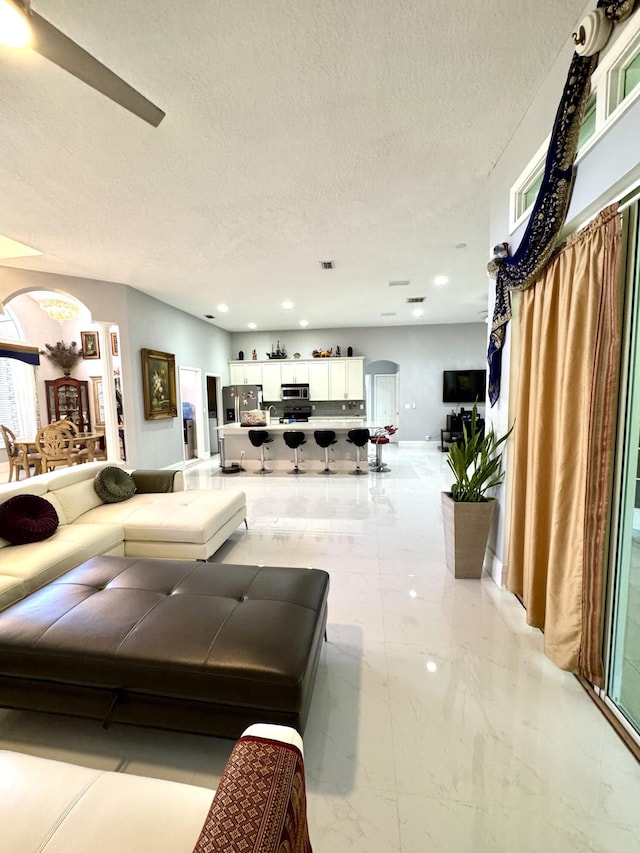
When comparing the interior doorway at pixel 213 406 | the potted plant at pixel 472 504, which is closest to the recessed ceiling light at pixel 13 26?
the potted plant at pixel 472 504

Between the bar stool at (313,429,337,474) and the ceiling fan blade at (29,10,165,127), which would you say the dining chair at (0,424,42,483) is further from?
the ceiling fan blade at (29,10,165,127)

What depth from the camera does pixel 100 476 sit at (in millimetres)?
3508

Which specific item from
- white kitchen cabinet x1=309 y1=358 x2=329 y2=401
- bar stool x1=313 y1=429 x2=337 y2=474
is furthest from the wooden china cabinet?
bar stool x1=313 y1=429 x2=337 y2=474

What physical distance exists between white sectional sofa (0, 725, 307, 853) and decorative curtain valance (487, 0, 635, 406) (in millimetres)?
2493

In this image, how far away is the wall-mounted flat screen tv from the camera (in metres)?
8.88

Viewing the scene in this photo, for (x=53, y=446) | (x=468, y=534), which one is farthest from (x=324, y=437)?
(x=53, y=446)

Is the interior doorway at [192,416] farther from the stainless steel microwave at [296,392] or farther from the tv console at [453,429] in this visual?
the tv console at [453,429]

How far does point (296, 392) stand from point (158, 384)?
3.73 meters

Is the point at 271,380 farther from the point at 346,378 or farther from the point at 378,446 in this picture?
the point at 378,446

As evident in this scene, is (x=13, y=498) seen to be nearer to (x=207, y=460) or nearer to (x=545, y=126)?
(x=545, y=126)

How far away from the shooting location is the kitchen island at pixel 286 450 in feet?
22.6

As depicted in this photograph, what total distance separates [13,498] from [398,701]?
293cm

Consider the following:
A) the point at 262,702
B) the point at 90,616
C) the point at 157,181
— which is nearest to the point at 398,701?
the point at 262,702

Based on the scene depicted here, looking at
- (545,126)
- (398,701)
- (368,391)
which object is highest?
(545,126)
